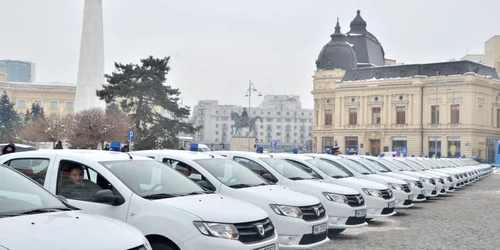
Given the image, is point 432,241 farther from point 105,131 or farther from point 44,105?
point 44,105

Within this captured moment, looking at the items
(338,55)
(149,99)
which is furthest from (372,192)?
(338,55)

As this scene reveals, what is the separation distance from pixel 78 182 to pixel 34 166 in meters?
0.78

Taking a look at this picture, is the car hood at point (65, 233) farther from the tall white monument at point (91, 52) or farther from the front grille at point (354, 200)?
the tall white monument at point (91, 52)

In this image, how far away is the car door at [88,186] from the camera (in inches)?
292

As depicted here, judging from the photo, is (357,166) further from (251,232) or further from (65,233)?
(65,233)

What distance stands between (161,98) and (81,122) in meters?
10.5

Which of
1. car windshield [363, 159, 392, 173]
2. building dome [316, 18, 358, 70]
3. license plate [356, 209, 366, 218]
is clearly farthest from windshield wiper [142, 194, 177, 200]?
building dome [316, 18, 358, 70]

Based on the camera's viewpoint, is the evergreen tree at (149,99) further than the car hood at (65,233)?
Yes

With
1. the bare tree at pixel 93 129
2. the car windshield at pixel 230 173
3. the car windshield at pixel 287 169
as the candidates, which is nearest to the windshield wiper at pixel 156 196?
the car windshield at pixel 230 173

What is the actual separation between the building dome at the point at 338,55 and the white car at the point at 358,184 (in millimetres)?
87375

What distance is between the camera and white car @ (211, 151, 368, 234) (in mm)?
12320

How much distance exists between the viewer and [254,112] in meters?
165

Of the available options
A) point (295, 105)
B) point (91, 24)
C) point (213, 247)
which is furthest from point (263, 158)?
point (295, 105)

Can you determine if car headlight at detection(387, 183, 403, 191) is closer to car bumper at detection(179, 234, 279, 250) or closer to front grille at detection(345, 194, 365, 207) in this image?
front grille at detection(345, 194, 365, 207)
